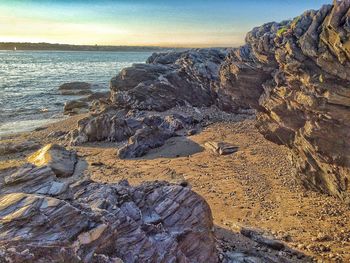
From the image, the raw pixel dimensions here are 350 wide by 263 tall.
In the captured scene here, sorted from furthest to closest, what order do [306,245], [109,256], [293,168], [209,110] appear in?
[209,110] < [293,168] < [306,245] < [109,256]

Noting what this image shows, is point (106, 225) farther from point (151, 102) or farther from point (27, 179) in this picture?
point (151, 102)

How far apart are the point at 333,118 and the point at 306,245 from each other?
14.9 ft

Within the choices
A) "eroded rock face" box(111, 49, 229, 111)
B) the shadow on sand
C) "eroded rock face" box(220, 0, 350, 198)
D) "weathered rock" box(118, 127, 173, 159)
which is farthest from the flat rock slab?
"eroded rock face" box(111, 49, 229, 111)

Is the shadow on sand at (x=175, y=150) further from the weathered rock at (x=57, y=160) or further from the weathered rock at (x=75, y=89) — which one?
the weathered rock at (x=75, y=89)

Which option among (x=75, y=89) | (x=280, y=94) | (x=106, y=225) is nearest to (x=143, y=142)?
(x=280, y=94)

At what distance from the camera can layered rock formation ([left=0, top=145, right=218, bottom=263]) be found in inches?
294

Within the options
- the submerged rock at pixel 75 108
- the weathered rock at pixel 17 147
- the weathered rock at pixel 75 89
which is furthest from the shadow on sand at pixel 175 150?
the weathered rock at pixel 75 89

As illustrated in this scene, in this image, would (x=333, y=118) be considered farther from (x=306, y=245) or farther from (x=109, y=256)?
(x=109, y=256)

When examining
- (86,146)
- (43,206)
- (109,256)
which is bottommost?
(86,146)

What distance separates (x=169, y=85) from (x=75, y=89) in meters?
30.0

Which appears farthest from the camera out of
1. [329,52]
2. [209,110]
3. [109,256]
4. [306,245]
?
[209,110]

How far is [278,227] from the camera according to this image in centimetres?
1384

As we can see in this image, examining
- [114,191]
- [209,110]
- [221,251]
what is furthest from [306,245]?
[209,110]

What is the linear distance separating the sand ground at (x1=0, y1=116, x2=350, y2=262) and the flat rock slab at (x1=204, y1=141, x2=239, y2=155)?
445 millimetres
